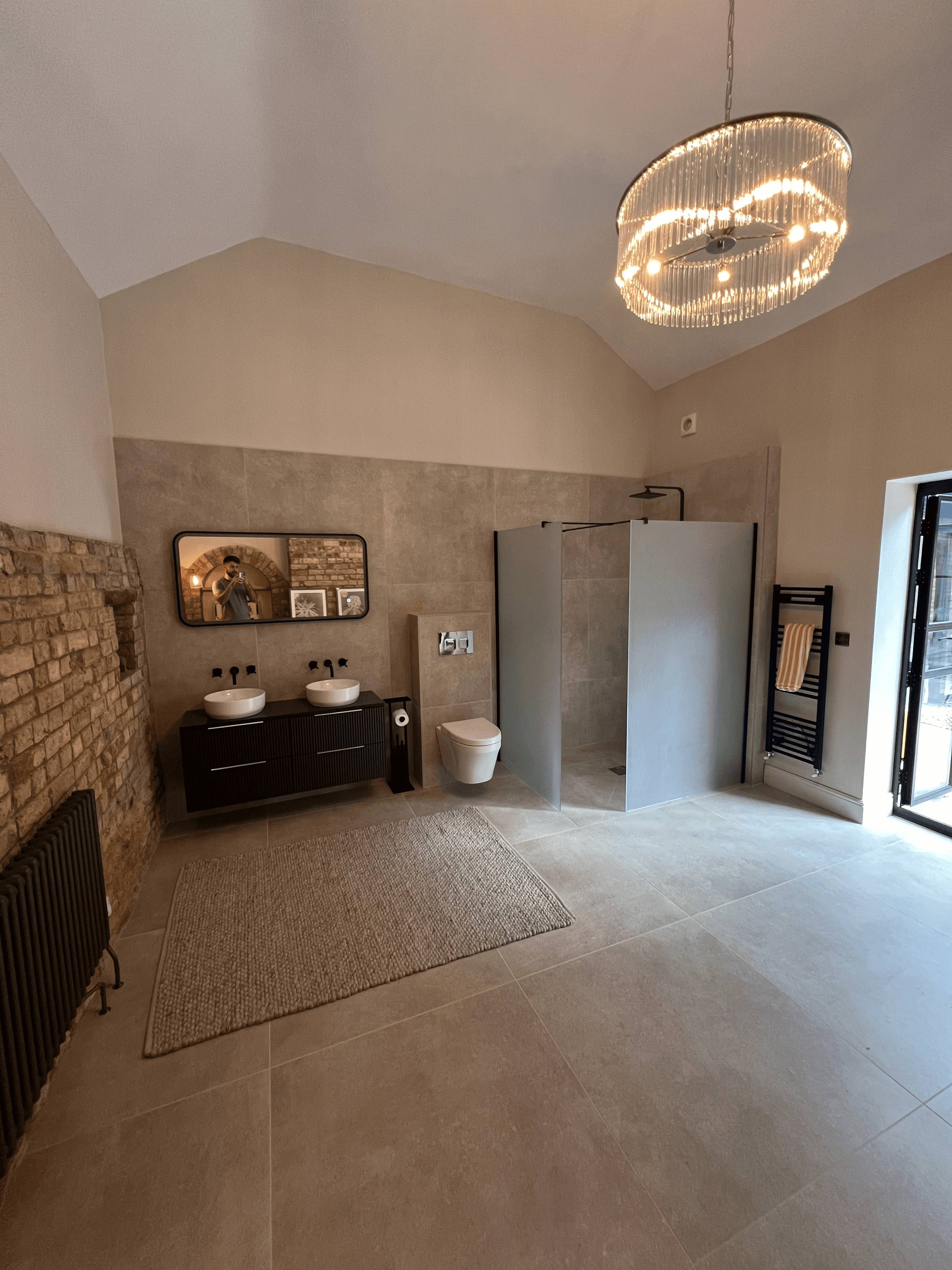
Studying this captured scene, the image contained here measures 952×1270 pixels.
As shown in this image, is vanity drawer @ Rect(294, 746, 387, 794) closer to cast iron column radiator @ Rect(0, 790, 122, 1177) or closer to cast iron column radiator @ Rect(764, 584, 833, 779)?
cast iron column radiator @ Rect(0, 790, 122, 1177)

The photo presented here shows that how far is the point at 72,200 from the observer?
210 cm

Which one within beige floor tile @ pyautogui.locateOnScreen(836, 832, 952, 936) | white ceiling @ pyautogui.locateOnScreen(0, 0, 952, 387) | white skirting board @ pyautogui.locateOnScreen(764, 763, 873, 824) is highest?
white ceiling @ pyautogui.locateOnScreen(0, 0, 952, 387)

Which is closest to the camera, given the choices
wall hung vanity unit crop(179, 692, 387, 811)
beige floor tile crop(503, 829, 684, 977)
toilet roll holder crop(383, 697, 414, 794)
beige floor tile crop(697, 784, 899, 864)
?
beige floor tile crop(503, 829, 684, 977)

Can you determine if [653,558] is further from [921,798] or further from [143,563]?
[143,563]

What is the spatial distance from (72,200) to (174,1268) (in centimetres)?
352

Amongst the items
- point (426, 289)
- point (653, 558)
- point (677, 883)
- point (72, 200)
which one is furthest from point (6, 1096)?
point (426, 289)

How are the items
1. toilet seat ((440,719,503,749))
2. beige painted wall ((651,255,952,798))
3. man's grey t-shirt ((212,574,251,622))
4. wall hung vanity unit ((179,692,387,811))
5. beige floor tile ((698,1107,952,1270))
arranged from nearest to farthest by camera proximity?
beige floor tile ((698,1107,952,1270)), beige painted wall ((651,255,952,798)), wall hung vanity unit ((179,692,387,811)), man's grey t-shirt ((212,574,251,622)), toilet seat ((440,719,503,749))

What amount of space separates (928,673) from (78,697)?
439 centimetres

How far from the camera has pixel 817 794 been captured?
3273 millimetres

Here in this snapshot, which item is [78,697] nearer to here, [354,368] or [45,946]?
[45,946]

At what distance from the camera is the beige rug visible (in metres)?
1.88

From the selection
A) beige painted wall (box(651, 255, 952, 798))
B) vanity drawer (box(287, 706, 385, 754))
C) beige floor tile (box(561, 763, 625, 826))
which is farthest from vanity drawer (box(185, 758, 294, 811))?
beige painted wall (box(651, 255, 952, 798))

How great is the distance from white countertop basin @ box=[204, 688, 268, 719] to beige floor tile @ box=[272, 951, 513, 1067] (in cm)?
167

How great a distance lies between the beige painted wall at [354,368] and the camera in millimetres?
2945
